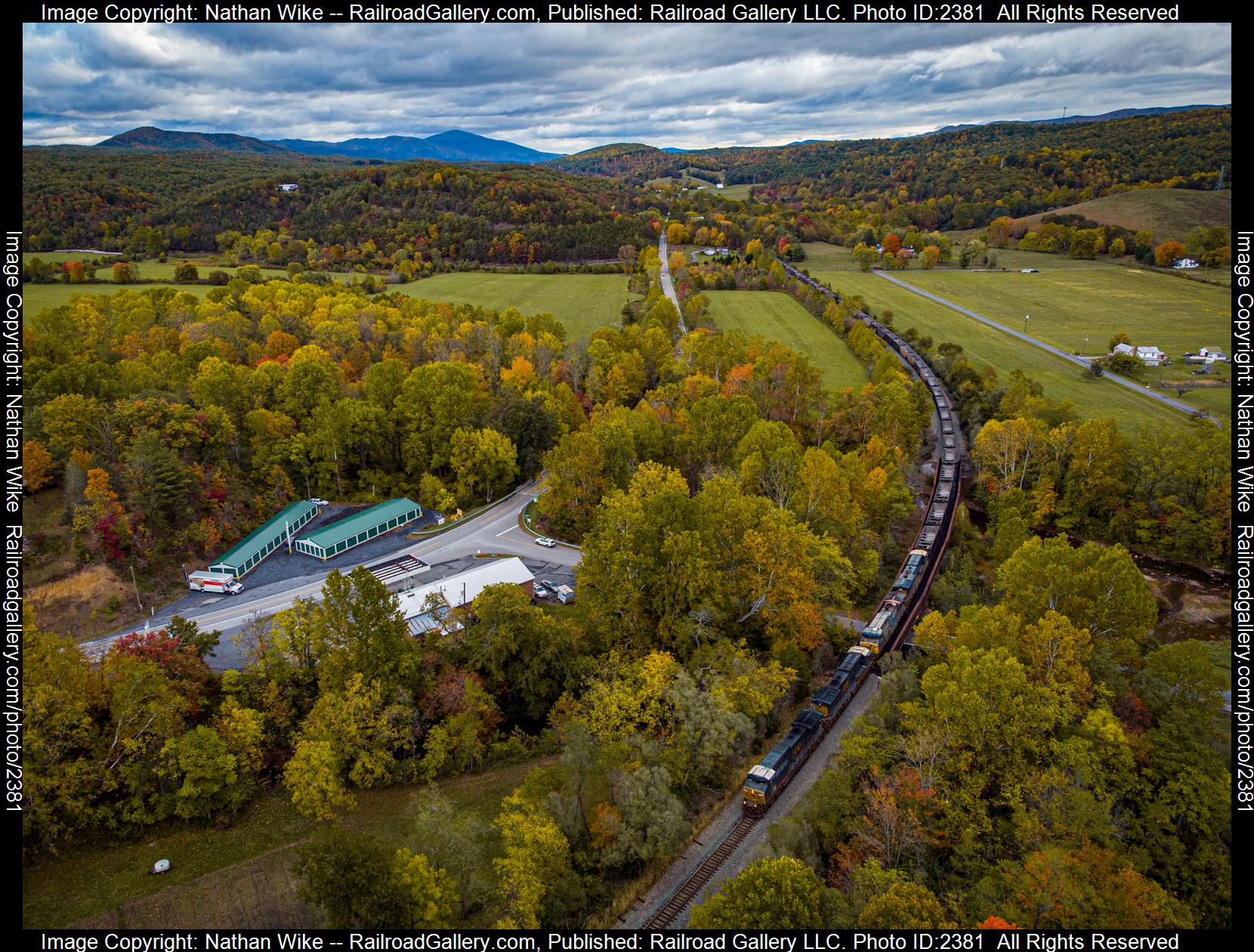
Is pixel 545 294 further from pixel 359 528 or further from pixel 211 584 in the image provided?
pixel 211 584

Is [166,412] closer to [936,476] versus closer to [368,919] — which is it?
[368,919]

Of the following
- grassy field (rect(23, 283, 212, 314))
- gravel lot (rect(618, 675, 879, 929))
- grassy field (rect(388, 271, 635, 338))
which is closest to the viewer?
gravel lot (rect(618, 675, 879, 929))

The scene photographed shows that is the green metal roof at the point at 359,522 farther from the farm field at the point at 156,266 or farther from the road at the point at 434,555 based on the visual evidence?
the farm field at the point at 156,266

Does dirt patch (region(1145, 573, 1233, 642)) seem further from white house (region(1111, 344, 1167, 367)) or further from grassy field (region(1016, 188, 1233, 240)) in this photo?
grassy field (region(1016, 188, 1233, 240))

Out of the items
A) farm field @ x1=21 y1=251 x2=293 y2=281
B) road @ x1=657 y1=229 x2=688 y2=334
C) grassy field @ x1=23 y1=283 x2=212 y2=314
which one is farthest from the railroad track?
farm field @ x1=21 y1=251 x2=293 y2=281

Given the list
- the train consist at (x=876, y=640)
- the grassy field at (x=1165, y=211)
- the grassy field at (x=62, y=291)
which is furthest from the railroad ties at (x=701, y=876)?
the grassy field at (x=1165, y=211)

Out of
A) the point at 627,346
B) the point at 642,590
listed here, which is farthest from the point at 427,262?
the point at 642,590

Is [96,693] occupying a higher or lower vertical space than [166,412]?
lower
